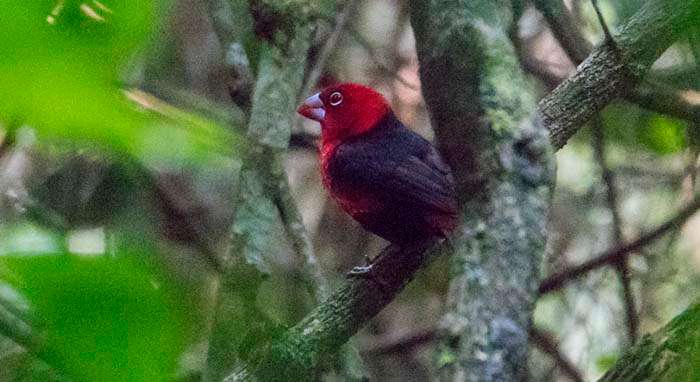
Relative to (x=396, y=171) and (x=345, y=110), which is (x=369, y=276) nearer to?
(x=396, y=171)

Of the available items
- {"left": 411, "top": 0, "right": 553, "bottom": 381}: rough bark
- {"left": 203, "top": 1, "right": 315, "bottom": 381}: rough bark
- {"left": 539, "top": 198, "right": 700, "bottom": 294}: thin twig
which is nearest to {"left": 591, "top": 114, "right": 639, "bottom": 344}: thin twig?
{"left": 539, "top": 198, "right": 700, "bottom": 294}: thin twig

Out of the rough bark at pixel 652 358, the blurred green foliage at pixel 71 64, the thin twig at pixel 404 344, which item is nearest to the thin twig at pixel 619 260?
the thin twig at pixel 404 344

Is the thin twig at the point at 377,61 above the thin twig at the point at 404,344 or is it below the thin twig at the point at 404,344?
above

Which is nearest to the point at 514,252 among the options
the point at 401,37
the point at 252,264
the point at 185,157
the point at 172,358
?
the point at 185,157

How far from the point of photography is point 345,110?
11.9ft

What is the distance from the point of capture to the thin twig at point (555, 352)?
13.4ft

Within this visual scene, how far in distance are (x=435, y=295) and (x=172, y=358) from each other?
404 centimetres

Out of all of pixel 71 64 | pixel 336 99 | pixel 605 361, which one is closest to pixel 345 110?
pixel 336 99

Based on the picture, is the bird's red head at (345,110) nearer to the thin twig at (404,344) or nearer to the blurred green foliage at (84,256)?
the thin twig at (404,344)

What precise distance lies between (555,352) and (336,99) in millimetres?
1393

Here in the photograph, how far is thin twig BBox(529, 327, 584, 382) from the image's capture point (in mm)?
4086

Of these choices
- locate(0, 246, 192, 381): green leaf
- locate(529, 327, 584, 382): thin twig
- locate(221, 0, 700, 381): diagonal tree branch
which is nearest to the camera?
locate(0, 246, 192, 381): green leaf

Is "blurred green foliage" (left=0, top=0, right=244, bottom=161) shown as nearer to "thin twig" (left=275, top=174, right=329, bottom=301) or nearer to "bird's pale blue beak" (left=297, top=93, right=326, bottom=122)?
"thin twig" (left=275, top=174, right=329, bottom=301)

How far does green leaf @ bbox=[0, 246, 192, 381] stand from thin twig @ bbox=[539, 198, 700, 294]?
11.3 ft
